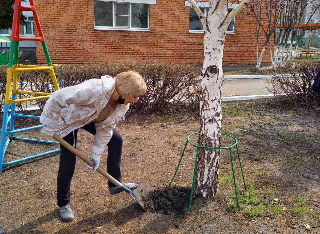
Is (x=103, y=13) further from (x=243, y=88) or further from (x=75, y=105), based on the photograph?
(x=75, y=105)

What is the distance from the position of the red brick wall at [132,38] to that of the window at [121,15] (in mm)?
245

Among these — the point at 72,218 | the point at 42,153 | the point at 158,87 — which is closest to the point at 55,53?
the point at 158,87

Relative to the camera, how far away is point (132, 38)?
12.7 m

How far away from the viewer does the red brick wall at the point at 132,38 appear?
39.2 ft

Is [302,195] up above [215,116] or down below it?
below

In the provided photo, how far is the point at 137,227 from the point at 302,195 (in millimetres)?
1614

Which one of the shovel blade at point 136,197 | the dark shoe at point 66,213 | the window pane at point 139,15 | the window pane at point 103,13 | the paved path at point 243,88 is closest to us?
the dark shoe at point 66,213

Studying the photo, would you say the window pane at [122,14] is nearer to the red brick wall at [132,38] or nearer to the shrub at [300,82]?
the red brick wall at [132,38]

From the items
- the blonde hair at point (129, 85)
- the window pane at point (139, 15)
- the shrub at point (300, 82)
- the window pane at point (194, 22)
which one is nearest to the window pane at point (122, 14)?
the window pane at point (139, 15)

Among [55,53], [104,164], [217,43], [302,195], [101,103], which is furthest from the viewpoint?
[55,53]

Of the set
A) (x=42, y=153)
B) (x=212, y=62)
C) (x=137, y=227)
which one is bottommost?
(x=137, y=227)

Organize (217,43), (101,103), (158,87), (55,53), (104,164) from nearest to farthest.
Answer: (101,103) < (217,43) < (104,164) < (158,87) < (55,53)

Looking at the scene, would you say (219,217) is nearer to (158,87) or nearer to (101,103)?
(101,103)

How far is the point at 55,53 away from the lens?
480 inches
